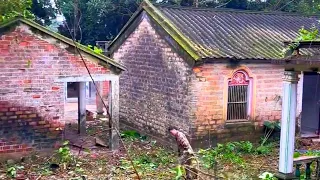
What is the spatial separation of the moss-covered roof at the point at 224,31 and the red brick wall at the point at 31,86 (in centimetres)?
352

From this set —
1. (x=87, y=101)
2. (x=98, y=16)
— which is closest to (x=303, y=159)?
(x=87, y=101)

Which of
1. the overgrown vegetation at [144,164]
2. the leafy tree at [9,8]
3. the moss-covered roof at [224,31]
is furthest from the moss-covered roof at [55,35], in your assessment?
the overgrown vegetation at [144,164]

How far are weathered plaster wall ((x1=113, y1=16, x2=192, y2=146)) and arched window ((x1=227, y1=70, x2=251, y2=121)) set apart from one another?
155 cm

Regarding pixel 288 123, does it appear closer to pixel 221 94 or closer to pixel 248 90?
pixel 221 94

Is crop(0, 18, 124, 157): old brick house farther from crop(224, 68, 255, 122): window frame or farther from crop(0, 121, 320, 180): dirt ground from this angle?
crop(224, 68, 255, 122): window frame

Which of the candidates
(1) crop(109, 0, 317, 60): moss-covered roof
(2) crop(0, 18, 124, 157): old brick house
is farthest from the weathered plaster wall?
(2) crop(0, 18, 124, 157): old brick house

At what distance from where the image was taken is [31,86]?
11.4m

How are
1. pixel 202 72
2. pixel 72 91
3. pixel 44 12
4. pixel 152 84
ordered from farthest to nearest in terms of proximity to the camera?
pixel 72 91 < pixel 44 12 < pixel 152 84 < pixel 202 72

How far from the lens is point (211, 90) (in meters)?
13.2

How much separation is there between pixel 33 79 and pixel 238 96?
655cm

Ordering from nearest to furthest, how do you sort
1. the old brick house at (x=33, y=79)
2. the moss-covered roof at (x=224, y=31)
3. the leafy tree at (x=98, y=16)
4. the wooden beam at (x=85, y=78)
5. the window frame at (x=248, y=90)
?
the old brick house at (x=33, y=79) < the wooden beam at (x=85, y=78) < the moss-covered roof at (x=224, y=31) < the window frame at (x=248, y=90) < the leafy tree at (x=98, y=16)

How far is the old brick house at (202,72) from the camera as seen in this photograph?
13.1 metres

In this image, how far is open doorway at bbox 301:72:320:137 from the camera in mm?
16422

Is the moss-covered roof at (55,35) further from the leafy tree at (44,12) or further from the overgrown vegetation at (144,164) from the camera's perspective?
the leafy tree at (44,12)
